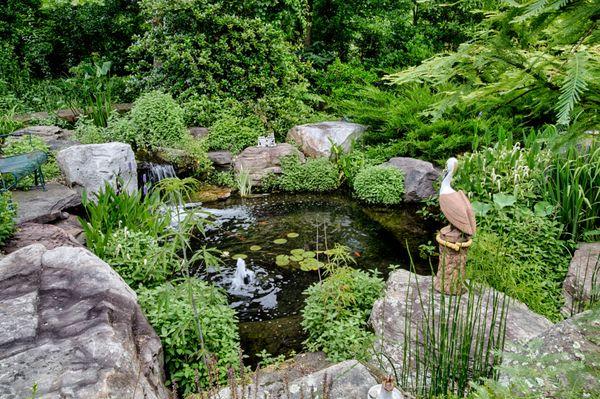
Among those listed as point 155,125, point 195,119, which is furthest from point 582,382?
point 195,119

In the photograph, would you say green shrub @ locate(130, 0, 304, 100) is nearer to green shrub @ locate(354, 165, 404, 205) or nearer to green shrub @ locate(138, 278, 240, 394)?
green shrub @ locate(354, 165, 404, 205)

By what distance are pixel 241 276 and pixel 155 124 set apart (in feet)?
13.5

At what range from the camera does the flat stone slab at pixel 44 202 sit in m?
4.76

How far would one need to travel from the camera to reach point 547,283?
4277 millimetres

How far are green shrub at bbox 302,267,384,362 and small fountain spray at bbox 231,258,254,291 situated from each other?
1.28 m

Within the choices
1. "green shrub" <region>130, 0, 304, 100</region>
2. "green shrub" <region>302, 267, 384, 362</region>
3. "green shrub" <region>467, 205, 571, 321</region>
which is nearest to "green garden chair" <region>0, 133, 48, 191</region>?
"green shrub" <region>302, 267, 384, 362</region>

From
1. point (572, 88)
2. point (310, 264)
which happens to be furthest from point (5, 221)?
point (572, 88)

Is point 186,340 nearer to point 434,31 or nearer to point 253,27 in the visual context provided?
point 253,27

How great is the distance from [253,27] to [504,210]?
249 inches

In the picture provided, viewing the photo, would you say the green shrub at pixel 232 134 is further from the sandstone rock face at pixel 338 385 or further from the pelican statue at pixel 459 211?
the sandstone rock face at pixel 338 385

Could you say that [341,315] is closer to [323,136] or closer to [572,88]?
[572,88]

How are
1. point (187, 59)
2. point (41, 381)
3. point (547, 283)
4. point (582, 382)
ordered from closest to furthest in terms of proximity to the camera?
point (582, 382) < point (41, 381) < point (547, 283) < point (187, 59)

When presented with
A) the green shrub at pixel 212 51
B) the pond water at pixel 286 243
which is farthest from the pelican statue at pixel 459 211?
the green shrub at pixel 212 51

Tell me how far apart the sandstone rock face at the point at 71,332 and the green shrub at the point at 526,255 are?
297cm
